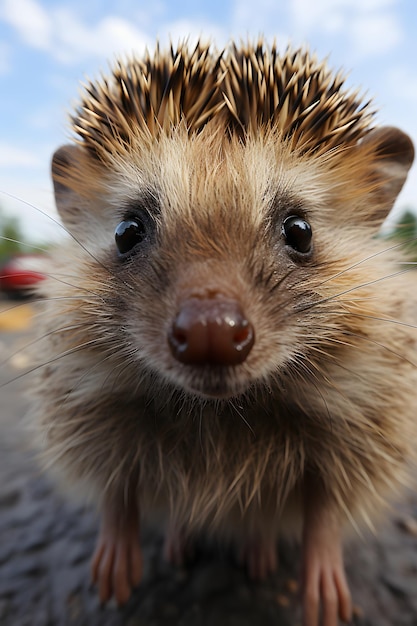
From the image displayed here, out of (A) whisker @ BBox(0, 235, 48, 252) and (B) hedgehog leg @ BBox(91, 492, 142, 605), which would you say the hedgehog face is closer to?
(A) whisker @ BBox(0, 235, 48, 252)

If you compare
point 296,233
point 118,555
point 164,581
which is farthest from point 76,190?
point 164,581

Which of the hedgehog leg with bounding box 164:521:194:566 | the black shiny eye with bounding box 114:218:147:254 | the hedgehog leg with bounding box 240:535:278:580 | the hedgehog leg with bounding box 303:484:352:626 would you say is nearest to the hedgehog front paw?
the hedgehog leg with bounding box 303:484:352:626

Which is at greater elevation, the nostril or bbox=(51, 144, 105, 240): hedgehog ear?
bbox=(51, 144, 105, 240): hedgehog ear

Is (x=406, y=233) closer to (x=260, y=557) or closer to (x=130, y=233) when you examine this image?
(x=130, y=233)

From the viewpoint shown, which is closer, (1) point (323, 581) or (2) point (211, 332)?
(2) point (211, 332)

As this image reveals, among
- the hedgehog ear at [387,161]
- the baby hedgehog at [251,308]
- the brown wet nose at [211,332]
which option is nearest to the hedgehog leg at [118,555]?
the baby hedgehog at [251,308]

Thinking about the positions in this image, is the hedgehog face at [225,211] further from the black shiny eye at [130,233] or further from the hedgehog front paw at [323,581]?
the hedgehog front paw at [323,581]

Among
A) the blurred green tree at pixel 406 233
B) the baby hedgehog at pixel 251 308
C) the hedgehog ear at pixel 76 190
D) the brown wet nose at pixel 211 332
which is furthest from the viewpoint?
the blurred green tree at pixel 406 233
